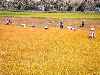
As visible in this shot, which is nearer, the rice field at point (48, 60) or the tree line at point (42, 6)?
the rice field at point (48, 60)

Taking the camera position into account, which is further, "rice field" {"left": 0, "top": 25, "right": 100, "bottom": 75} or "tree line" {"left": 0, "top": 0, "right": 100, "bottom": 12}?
"tree line" {"left": 0, "top": 0, "right": 100, "bottom": 12}

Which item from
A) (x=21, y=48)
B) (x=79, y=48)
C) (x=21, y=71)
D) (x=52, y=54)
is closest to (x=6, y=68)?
(x=21, y=71)

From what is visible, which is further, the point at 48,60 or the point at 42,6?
the point at 42,6

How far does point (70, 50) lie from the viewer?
2667 cm

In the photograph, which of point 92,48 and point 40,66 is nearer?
point 40,66

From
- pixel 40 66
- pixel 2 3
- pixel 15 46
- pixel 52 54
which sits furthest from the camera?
pixel 2 3

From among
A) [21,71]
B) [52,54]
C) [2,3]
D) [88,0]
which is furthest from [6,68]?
[88,0]

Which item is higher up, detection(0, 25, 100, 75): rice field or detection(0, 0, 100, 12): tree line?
detection(0, 25, 100, 75): rice field

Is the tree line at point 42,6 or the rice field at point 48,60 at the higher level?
the rice field at point 48,60

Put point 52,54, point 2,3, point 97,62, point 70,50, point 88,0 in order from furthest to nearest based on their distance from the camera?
point 88,0, point 2,3, point 70,50, point 52,54, point 97,62

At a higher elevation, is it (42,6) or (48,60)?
(48,60)

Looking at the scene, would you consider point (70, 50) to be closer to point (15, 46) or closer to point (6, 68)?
point (15, 46)

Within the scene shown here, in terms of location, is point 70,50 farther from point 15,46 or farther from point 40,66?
point 40,66

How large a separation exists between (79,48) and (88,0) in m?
149
